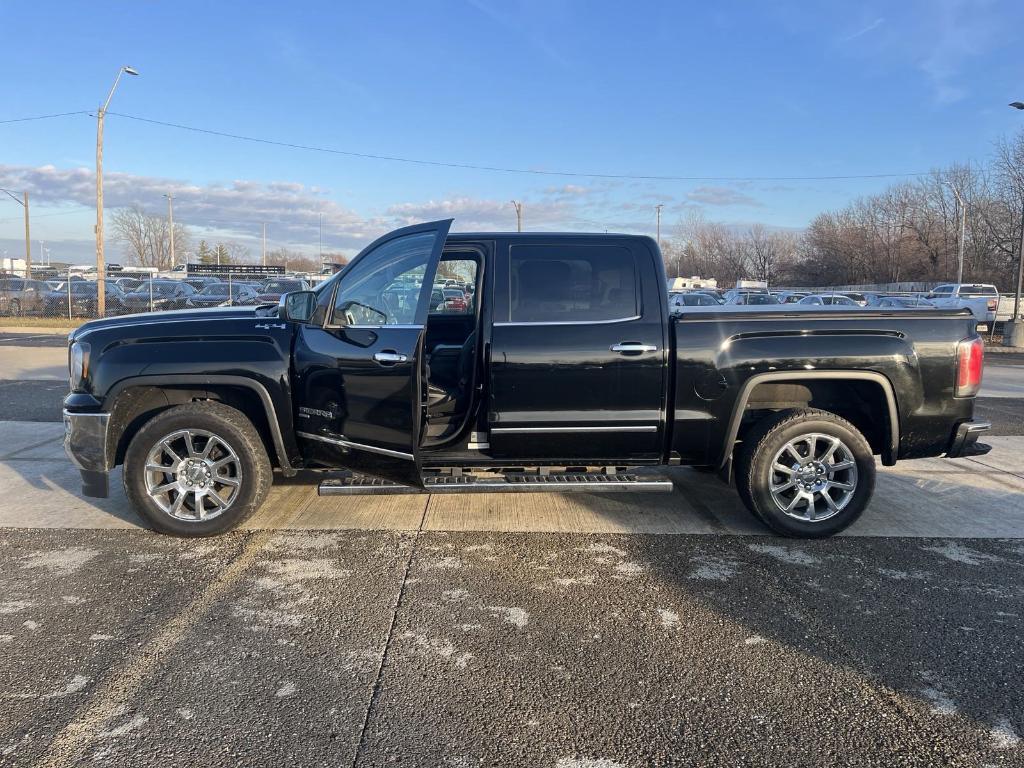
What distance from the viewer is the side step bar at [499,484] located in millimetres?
4395

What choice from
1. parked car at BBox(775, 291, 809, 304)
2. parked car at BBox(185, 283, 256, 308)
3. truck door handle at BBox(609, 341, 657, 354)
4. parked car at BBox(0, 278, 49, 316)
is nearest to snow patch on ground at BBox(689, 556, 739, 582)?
truck door handle at BBox(609, 341, 657, 354)

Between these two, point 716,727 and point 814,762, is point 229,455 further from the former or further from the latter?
point 814,762

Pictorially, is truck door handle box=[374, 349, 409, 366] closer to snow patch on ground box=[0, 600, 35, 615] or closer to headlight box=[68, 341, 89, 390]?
headlight box=[68, 341, 89, 390]

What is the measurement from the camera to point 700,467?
4777 mm

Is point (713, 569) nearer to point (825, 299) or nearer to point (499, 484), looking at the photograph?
point (499, 484)

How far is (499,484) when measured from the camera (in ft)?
14.5

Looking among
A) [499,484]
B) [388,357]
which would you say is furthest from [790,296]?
[388,357]

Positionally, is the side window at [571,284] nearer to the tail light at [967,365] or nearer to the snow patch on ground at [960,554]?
the tail light at [967,365]

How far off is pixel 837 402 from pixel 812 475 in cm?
63

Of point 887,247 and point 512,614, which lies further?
point 887,247

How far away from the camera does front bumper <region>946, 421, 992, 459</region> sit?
4570 mm

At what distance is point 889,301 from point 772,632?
29.3 m

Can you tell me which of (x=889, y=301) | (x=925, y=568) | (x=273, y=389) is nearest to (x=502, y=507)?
(x=273, y=389)

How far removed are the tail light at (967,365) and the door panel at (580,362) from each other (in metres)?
1.89
